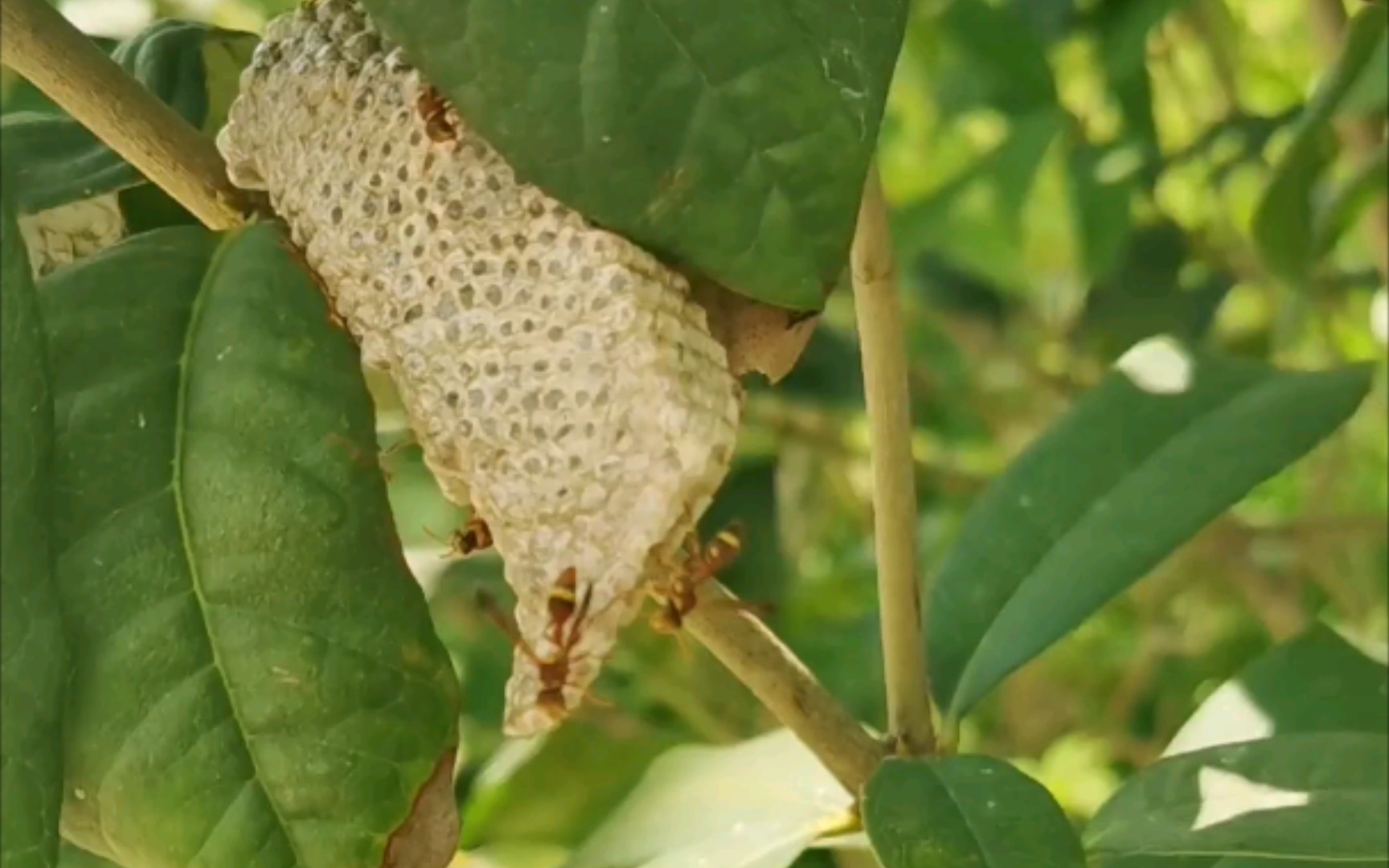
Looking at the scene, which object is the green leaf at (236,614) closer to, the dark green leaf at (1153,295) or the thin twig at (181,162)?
the thin twig at (181,162)

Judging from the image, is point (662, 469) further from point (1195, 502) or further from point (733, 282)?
A: point (1195, 502)

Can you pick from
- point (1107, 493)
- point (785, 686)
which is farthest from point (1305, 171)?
point (785, 686)

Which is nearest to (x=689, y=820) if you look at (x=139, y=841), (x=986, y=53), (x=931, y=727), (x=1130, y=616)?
(x=931, y=727)

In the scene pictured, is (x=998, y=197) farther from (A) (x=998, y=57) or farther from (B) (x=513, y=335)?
(B) (x=513, y=335)

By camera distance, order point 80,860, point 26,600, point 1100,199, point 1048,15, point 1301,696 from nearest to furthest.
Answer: point 26,600
point 80,860
point 1301,696
point 1048,15
point 1100,199

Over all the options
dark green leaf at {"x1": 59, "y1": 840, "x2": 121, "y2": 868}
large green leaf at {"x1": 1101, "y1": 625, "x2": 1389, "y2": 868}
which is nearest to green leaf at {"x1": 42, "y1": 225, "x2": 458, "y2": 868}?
dark green leaf at {"x1": 59, "y1": 840, "x2": 121, "y2": 868}

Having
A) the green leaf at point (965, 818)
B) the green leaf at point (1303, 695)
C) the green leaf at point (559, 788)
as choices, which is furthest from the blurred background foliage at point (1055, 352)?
the green leaf at point (965, 818)
